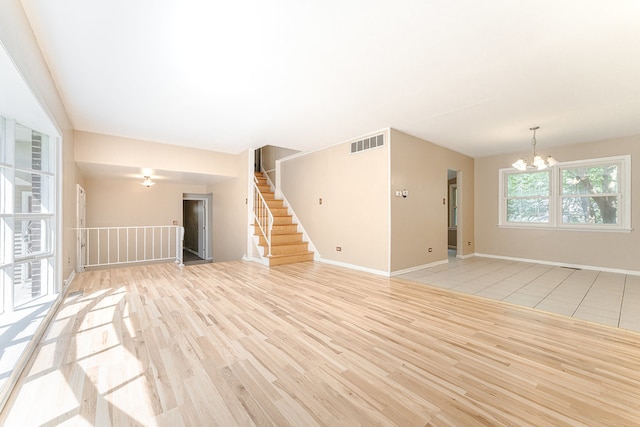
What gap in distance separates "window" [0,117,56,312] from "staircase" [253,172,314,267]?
3.38 meters

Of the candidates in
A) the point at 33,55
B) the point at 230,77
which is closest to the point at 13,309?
the point at 33,55

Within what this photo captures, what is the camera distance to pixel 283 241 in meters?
6.20

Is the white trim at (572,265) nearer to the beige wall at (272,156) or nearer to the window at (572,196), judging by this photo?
the window at (572,196)

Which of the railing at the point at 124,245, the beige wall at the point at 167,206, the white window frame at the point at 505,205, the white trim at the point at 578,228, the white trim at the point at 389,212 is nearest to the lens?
the white trim at the point at 389,212

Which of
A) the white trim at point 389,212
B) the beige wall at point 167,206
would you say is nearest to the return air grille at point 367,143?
the white trim at point 389,212

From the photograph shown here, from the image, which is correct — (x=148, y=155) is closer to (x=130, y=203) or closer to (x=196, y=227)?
(x=130, y=203)

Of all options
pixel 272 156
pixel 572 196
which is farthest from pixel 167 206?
pixel 572 196

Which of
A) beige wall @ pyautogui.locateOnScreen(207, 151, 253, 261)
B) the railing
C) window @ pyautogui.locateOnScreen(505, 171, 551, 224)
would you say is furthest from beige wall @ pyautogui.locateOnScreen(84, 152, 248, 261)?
window @ pyautogui.locateOnScreen(505, 171, 551, 224)

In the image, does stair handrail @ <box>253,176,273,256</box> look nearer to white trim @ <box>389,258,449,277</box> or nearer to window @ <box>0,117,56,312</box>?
white trim @ <box>389,258,449,277</box>

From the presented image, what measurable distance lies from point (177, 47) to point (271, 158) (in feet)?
18.7

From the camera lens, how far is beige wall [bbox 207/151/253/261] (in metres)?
6.47

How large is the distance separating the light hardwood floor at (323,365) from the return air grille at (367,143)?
9.45 ft

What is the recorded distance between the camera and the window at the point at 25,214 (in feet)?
7.68

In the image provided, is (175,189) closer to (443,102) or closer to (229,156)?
(229,156)
